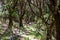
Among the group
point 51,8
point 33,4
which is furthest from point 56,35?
point 33,4

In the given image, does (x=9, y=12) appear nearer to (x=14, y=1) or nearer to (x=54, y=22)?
(x=14, y=1)

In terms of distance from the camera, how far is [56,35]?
2072 mm

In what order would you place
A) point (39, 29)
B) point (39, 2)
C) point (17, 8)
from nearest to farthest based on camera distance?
point (39, 2)
point (17, 8)
point (39, 29)

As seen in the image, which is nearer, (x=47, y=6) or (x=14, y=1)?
(x=47, y=6)

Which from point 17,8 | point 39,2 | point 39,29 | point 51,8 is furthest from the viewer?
point 39,29

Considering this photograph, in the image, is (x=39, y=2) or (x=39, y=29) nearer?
(x=39, y=2)

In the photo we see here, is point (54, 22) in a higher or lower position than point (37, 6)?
lower

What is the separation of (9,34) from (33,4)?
0.79 m

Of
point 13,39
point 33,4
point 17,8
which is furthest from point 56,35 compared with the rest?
point 13,39

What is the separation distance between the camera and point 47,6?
210cm

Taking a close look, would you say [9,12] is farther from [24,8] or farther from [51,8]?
[51,8]

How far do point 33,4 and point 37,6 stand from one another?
56 mm

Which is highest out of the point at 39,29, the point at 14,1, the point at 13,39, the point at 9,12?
the point at 14,1

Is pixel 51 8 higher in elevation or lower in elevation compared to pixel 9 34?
higher
